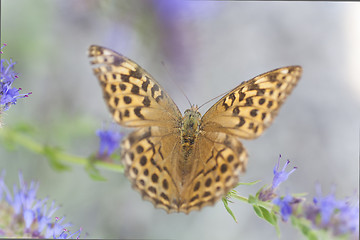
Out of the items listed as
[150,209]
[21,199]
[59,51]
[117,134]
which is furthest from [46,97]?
[21,199]

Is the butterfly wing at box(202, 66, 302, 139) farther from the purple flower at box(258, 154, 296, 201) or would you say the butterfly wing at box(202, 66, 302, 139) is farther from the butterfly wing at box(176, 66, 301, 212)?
the purple flower at box(258, 154, 296, 201)

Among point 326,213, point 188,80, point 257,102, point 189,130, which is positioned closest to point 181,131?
point 189,130

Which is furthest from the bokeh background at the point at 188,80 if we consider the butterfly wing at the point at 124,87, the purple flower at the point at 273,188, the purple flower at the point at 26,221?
the purple flower at the point at 273,188

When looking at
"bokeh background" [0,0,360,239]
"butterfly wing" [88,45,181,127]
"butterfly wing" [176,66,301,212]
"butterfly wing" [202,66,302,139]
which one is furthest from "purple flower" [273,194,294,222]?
"bokeh background" [0,0,360,239]

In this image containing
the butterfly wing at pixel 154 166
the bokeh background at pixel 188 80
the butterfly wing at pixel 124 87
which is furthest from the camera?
the bokeh background at pixel 188 80

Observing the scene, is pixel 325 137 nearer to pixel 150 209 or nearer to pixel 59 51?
pixel 150 209

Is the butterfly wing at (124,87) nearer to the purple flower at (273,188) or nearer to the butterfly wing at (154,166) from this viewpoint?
the butterfly wing at (154,166)
